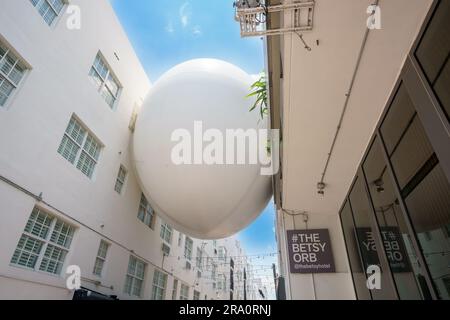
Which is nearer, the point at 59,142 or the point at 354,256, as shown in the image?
the point at 354,256

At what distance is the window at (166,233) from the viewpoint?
11.7 m

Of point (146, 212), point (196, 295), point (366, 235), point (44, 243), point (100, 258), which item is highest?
point (146, 212)

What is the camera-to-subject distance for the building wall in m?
4.89

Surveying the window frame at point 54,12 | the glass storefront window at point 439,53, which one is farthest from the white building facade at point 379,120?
the window frame at point 54,12

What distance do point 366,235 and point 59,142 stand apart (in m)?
6.27

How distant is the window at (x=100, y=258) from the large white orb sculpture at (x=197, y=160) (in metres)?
1.87

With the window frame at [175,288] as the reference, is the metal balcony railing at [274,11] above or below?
above

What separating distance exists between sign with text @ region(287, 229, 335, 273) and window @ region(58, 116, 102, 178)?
529 cm

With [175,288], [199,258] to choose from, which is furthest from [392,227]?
[199,258]

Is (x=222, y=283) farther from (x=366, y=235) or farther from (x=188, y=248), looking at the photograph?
(x=366, y=235)

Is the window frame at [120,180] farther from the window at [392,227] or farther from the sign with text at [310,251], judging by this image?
the window at [392,227]

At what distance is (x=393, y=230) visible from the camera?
3422 mm

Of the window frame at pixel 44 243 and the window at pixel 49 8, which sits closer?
the window frame at pixel 44 243

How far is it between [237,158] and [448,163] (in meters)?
4.77
